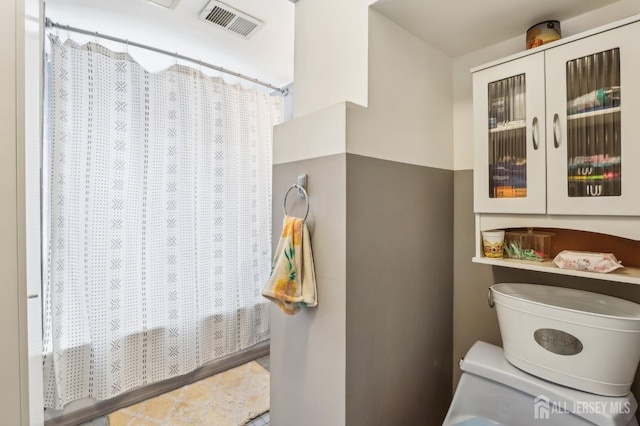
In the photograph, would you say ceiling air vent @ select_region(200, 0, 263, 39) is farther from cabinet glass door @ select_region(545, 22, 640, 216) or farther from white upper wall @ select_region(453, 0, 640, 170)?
cabinet glass door @ select_region(545, 22, 640, 216)

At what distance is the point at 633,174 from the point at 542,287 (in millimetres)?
519

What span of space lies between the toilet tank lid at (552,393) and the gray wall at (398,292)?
26cm

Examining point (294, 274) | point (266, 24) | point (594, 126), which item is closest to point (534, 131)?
point (594, 126)

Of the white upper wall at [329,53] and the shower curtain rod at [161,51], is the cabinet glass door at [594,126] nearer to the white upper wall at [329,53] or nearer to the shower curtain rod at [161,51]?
the white upper wall at [329,53]

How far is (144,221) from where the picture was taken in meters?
1.85

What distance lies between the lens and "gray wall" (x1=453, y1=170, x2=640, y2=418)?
1.44 meters

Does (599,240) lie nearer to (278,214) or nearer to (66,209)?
(278,214)

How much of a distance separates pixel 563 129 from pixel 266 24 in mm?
1557

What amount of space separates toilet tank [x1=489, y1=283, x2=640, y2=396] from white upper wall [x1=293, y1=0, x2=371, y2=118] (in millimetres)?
985

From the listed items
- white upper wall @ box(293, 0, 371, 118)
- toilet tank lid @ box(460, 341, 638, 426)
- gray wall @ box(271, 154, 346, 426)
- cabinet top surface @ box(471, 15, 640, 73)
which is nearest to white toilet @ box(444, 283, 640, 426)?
toilet tank lid @ box(460, 341, 638, 426)

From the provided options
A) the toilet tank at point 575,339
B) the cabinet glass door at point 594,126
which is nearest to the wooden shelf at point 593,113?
the cabinet glass door at point 594,126

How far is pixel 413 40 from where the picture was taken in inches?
52.9

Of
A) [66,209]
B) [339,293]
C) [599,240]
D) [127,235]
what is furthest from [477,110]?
[66,209]

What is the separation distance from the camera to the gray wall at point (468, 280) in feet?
4.71
